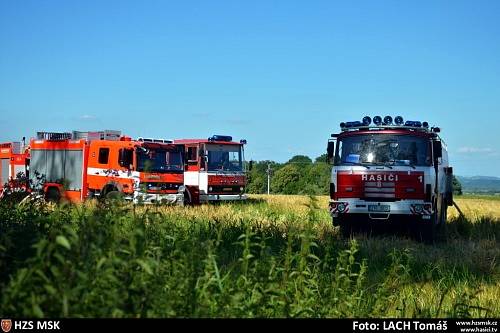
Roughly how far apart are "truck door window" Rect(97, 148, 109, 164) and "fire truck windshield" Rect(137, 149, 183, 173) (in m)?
1.52

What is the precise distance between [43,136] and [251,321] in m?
21.8

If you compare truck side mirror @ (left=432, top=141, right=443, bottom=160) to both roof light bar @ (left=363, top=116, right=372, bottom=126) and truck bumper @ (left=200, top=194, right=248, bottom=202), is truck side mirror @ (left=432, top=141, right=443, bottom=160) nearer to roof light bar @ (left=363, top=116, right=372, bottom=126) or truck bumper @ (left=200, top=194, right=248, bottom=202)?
roof light bar @ (left=363, top=116, right=372, bottom=126)

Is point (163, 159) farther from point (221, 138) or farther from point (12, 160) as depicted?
point (12, 160)

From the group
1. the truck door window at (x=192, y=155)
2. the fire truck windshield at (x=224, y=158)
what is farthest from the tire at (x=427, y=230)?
the truck door window at (x=192, y=155)

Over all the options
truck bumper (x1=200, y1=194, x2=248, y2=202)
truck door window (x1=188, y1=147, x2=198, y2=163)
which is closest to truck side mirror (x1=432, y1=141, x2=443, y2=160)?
truck bumper (x1=200, y1=194, x2=248, y2=202)

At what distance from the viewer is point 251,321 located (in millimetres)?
4246

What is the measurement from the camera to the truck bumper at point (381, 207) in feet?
41.7

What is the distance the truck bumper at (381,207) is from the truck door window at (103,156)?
1009 cm

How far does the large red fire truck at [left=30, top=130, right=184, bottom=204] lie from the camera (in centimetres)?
1970

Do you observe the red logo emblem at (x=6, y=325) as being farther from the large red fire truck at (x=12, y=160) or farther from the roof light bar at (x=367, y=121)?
the large red fire truck at (x=12, y=160)

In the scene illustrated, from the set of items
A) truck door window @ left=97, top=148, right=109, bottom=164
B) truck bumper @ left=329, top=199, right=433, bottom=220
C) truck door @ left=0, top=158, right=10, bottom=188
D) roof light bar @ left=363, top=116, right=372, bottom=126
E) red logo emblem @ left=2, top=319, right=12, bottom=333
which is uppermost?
roof light bar @ left=363, top=116, right=372, bottom=126

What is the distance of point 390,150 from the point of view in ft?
42.9

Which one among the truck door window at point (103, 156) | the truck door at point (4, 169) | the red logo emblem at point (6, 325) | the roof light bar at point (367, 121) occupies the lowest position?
the red logo emblem at point (6, 325)

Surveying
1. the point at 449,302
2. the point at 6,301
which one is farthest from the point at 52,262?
the point at 449,302
